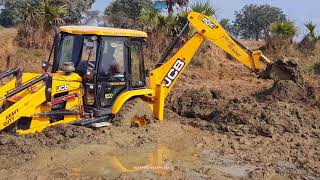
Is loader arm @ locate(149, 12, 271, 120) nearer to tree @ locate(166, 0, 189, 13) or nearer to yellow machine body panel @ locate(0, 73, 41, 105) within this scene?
yellow machine body panel @ locate(0, 73, 41, 105)

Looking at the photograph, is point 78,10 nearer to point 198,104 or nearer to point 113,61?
point 198,104

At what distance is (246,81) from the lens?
635 inches

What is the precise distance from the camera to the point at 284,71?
11.4m

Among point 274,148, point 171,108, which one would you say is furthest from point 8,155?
point 171,108

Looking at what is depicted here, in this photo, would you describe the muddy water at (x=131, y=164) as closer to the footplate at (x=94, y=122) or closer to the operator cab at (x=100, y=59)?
the footplate at (x=94, y=122)

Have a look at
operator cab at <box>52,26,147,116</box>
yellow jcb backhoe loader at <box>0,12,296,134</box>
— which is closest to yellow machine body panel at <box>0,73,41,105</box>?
yellow jcb backhoe loader at <box>0,12,296,134</box>

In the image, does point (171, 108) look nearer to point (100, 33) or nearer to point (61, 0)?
point (100, 33)

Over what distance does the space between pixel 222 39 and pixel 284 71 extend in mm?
2013

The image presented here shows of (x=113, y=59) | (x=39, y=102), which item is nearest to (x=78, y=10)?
(x=113, y=59)

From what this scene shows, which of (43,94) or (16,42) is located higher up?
(16,42)

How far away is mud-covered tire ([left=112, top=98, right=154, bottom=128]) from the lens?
889 centimetres

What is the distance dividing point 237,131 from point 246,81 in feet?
22.0

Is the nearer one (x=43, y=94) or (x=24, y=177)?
(x=24, y=177)

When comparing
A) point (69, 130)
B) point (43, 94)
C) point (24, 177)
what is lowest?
point (24, 177)
